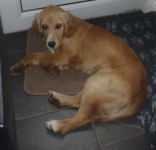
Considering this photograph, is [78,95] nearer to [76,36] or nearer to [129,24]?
[76,36]

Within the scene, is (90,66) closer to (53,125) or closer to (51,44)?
(51,44)

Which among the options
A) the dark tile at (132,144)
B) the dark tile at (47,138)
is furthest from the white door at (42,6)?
the dark tile at (132,144)

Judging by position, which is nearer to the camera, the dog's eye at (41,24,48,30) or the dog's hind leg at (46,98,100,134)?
the dog's hind leg at (46,98,100,134)

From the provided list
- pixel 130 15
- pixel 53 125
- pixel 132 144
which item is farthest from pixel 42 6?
pixel 132 144

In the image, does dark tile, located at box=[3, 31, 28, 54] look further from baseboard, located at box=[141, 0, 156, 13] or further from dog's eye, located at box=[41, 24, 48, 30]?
baseboard, located at box=[141, 0, 156, 13]

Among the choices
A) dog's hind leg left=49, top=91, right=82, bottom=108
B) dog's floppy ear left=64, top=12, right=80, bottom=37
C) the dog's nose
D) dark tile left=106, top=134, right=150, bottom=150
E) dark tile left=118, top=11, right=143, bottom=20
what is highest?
dog's floppy ear left=64, top=12, right=80, bottom=37

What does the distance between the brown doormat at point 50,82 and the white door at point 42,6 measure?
0.49 meters

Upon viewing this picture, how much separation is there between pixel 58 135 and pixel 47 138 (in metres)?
0.07

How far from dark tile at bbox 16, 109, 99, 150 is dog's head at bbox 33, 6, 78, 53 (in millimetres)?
567

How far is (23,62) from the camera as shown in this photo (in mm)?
2371

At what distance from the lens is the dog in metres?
1.96

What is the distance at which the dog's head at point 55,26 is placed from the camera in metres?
2.19

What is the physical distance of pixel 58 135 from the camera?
205cm

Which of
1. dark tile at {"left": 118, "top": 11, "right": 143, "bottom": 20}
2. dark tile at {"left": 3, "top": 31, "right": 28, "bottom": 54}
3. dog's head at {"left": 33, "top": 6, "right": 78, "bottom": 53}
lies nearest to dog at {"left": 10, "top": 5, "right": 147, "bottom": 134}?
dog's head at {"left": 33, "top": 6, "right": 78, "bottom": 53}
